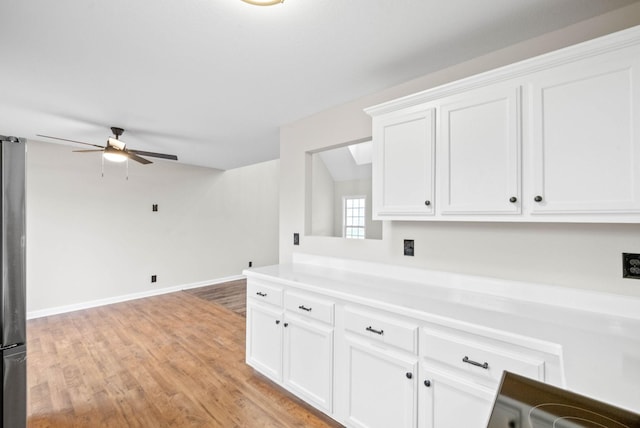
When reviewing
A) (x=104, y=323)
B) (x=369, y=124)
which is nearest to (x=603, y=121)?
(x=369, y=124)

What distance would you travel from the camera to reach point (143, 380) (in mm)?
2520

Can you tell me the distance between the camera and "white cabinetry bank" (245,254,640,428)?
1129 mm

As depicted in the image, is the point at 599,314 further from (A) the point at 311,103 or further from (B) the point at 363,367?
(A) the point at 311,103

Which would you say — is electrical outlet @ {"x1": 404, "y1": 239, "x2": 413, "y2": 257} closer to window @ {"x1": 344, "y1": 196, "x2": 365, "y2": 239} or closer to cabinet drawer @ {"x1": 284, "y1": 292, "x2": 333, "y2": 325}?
cabinet drawer @ {"x1": 284, "y1": 292, "x2": 333, "y2": 325}

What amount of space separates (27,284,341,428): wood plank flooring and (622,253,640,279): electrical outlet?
73.3 inches

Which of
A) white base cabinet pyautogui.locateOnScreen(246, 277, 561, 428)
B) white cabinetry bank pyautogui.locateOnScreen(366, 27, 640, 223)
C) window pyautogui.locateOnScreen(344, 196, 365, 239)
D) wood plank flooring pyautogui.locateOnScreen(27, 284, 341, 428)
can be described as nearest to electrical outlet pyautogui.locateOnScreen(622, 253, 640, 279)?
white cabinetry bank pyautogui.locateOnScreen(366, 27, 640, 223)

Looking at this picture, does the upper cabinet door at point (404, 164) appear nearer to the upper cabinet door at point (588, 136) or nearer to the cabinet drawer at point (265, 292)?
the upper cabinet door at point (588, 136)

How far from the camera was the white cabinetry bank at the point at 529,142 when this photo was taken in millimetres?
1240

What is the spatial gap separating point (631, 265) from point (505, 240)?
0.53m

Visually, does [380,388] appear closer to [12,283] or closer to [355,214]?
[12,283]

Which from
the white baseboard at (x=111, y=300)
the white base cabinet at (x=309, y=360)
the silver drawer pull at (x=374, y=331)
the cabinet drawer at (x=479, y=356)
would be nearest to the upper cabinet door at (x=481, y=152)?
the cabinet drawer at (x=479, y=356)

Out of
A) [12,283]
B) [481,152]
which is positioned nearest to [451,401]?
[481,152]

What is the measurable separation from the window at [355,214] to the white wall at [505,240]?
3039mm

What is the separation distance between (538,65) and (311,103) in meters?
1.69
